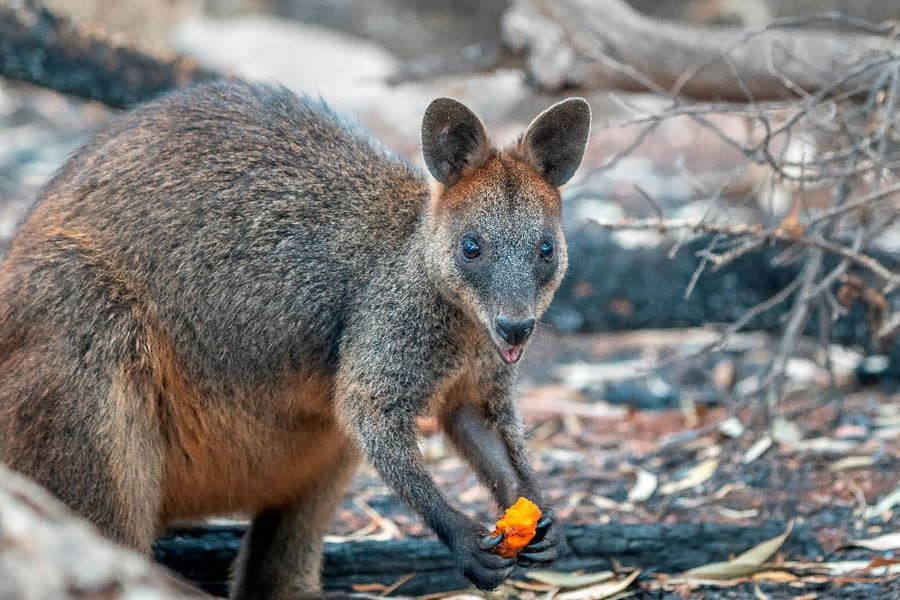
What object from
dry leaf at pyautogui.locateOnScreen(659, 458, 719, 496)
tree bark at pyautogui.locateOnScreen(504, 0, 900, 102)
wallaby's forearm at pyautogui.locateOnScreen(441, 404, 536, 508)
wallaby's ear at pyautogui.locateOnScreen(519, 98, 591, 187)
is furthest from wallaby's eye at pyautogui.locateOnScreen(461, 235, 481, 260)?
tree bark at pyautogui.locateOnScreen(504, 0, 900, 102)

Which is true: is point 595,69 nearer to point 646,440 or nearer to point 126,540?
point 646,440

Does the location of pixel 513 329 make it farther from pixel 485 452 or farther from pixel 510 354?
pixel 485 452

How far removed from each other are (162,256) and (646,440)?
3.59m

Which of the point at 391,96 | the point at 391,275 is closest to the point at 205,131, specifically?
the point at 391,275

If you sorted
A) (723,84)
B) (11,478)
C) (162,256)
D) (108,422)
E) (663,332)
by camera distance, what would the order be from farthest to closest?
(663,332) → (723,84) → (162,256) → (108,422) → (11,478)

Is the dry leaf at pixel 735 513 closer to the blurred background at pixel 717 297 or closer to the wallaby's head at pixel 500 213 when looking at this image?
the blurred background at pixel 717 297

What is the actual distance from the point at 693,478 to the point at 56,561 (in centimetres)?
425

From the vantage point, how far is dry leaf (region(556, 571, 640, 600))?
4.70 meters

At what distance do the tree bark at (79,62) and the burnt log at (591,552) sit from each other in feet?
12.4

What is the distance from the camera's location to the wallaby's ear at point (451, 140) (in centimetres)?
447

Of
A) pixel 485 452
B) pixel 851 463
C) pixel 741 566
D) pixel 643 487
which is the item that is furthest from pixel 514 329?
pixel 851 463

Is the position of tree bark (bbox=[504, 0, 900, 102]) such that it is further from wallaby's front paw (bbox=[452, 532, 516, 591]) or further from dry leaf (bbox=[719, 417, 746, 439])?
wallaby's front paw (bbox=[452, 532, 516, 591])

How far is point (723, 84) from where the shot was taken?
7.49 meters

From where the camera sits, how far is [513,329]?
4.04 meters
